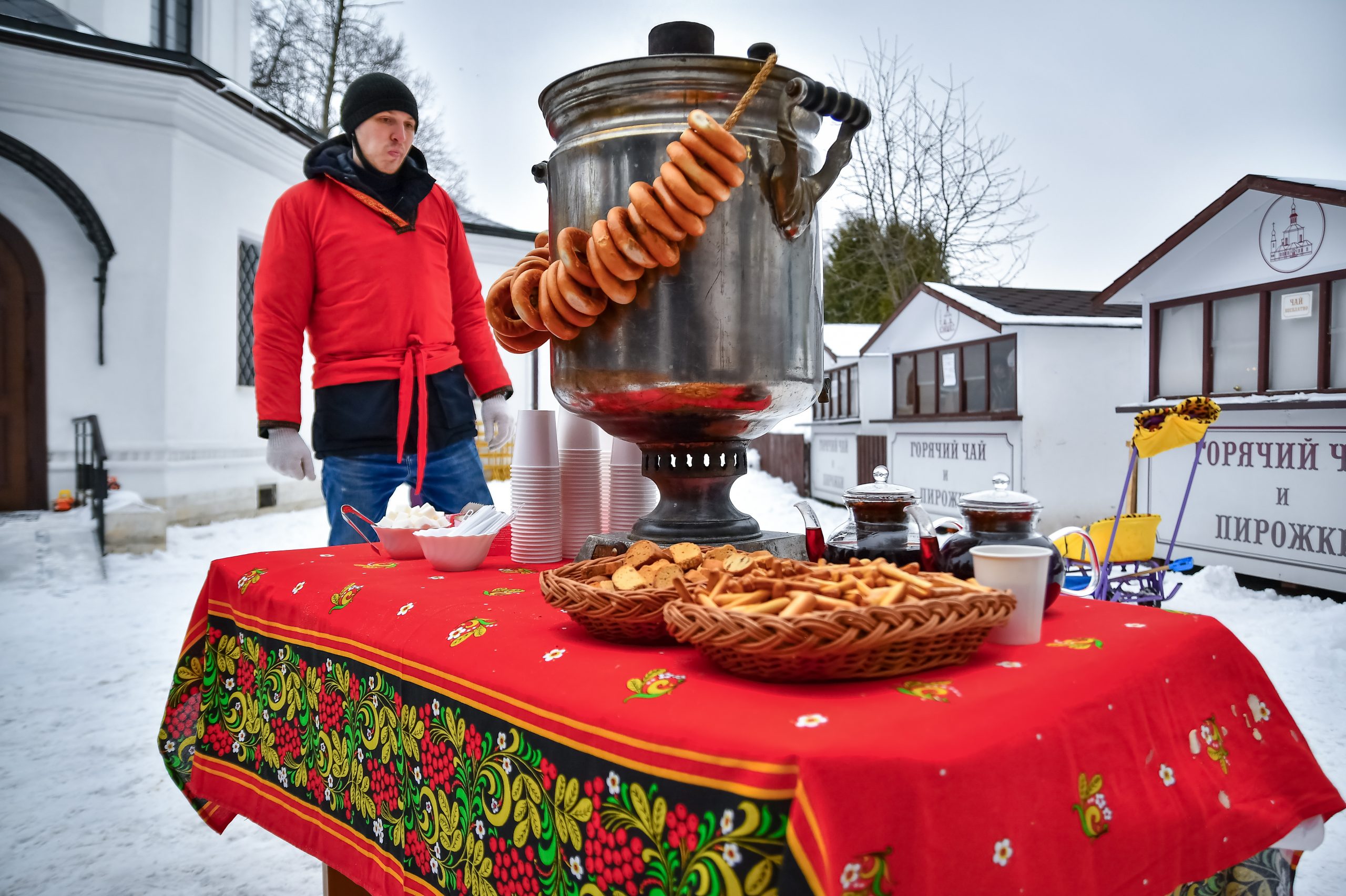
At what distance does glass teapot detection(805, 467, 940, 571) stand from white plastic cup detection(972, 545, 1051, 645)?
221 mm

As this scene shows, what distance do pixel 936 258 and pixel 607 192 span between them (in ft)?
39.9

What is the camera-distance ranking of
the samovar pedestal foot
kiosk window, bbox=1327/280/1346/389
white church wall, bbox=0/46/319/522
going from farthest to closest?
white church wall, bbox=0/46/319/522
kiosk window, bbox=1327/280/1346/389
the samovar pedestal foot

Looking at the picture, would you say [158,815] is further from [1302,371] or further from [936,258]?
[936,258]

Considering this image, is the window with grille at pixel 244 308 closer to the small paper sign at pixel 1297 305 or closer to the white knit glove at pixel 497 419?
the white knit glove at pixel 497 419

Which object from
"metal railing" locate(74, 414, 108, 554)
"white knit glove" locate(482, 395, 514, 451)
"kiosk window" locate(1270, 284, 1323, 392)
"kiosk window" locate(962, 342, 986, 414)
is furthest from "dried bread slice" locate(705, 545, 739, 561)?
"kiosk window" locate(962, 342, 986, 414)

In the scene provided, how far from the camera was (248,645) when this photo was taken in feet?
5.22

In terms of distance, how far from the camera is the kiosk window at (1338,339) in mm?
4749

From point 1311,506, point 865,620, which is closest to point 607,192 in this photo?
point 865,620

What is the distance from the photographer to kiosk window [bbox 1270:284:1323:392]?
494 cm

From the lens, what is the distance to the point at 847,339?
13570 mm

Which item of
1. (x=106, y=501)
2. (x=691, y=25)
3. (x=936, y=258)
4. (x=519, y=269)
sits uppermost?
(x=936, y=258)

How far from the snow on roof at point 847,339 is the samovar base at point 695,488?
10520 mm

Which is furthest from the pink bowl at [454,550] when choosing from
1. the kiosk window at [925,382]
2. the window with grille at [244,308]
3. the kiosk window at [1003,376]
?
the kiosk window at [925,382]

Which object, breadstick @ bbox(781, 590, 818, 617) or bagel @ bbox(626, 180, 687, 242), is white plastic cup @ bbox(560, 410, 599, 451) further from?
breadstick @ bbox(781, 590, 818, 617)
